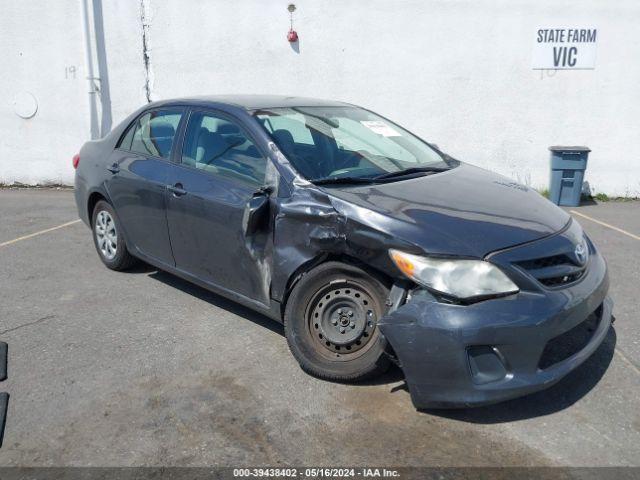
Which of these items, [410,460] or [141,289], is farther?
[141,289]

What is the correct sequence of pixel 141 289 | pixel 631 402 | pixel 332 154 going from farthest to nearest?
pixel 141 289
pixel 332 154
pixel 631 402

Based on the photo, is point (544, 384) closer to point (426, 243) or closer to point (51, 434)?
point (426, 243)

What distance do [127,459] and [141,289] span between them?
240 centimetres

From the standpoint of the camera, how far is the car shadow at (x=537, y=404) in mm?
3193

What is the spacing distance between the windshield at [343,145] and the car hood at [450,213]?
26cm

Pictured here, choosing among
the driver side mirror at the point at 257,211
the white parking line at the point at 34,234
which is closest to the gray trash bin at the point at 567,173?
the driver side mirror at the point at 257,211

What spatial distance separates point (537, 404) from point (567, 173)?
6376 mm

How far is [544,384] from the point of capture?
2.97 metres

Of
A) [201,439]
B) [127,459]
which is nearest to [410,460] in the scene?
[201,439]

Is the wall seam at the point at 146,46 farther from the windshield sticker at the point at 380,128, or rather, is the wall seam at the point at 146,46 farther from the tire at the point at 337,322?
the tire at the point at 337,322

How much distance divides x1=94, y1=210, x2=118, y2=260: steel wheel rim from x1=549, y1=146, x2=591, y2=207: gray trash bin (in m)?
6.31

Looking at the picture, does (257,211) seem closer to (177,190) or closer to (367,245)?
(367,245)

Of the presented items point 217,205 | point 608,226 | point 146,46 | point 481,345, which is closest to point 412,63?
point 608,226

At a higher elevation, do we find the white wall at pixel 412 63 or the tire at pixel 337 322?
the white wall at pixel 412 63
